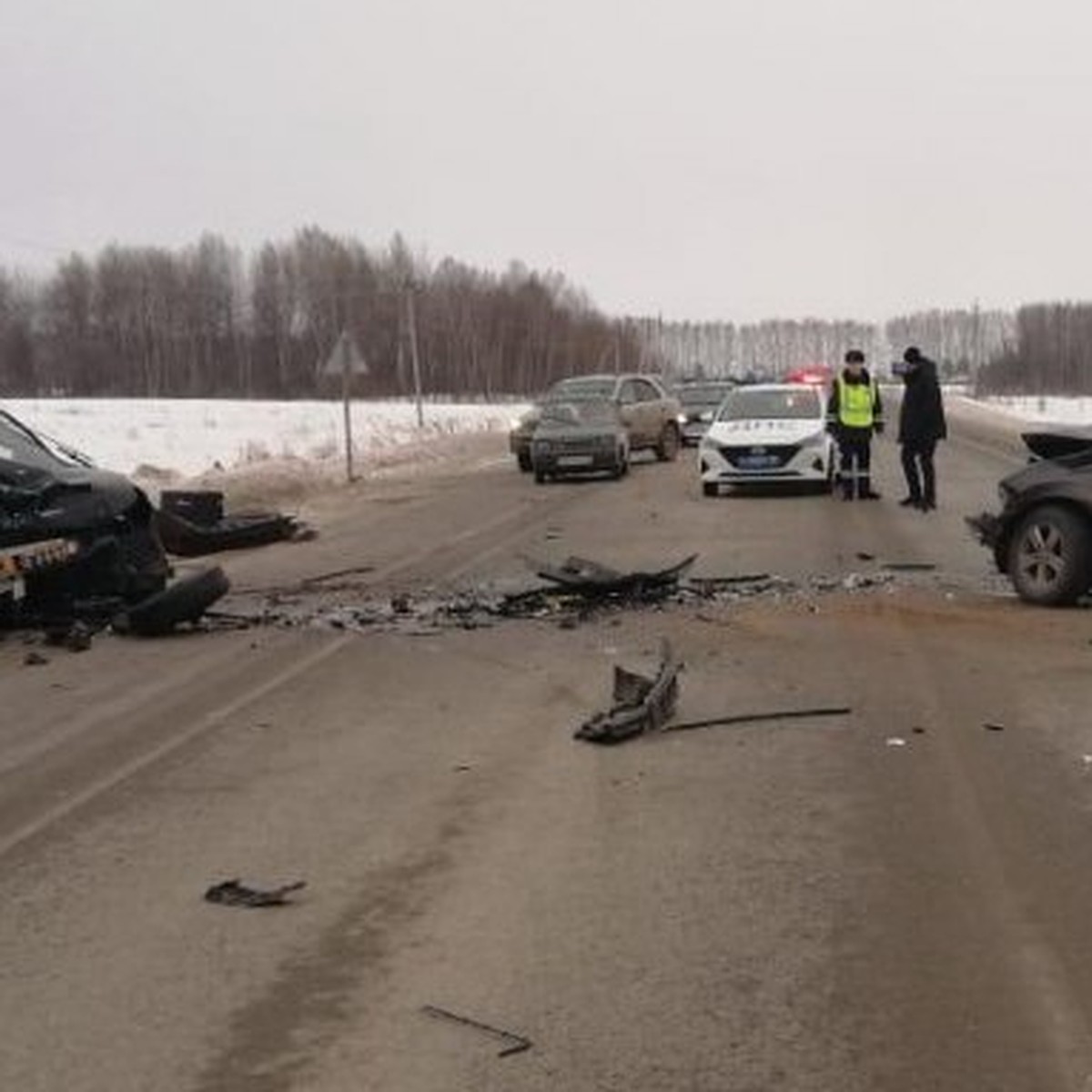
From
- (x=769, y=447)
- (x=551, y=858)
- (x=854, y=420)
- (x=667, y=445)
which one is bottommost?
(x=667, y=445)

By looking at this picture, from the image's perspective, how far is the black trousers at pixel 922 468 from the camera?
20469 millimetres

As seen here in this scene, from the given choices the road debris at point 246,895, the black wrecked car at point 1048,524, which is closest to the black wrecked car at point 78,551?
the black wrecked car at point 1048,524

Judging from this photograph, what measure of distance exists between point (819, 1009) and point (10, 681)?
677 centimetres

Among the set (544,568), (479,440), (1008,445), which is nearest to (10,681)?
(544,568)

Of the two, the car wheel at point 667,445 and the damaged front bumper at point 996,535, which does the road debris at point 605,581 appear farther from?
the car wheel at point 667,445

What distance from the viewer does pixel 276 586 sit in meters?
14.2

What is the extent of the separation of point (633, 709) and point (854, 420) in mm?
14488

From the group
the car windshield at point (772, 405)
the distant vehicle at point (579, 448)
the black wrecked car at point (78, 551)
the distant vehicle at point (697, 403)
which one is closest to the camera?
the black wrecked car at point (78, 551)

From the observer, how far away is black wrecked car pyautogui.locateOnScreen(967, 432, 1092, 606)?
11.6 meters

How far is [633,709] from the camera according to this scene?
313 inches

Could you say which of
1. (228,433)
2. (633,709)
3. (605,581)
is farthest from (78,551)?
(228,433)

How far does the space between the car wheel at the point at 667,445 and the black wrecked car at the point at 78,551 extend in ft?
73.8

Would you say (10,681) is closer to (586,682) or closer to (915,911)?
(586,682)

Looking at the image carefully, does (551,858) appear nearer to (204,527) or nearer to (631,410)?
(204,527)
